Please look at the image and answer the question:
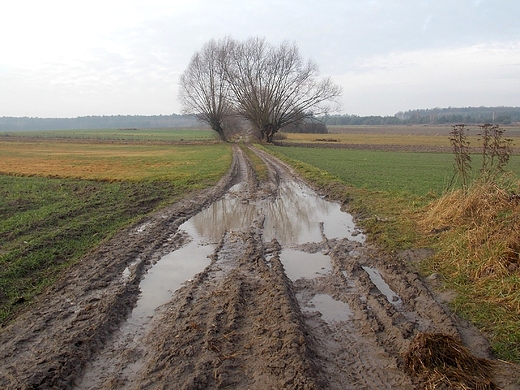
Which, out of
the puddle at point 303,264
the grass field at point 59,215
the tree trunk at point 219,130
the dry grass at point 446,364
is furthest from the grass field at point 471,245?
the tree trunk at point 219,130

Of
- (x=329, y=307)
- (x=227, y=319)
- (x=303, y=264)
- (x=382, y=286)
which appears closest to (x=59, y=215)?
(x=303, y=264)

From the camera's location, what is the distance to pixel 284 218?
12227mm

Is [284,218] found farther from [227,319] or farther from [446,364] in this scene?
[446,364]

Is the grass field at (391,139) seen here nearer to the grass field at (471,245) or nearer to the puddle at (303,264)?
the grass field at (471,245)

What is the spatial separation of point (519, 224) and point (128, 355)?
7.09 metres

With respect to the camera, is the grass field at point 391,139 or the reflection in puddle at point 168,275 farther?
the grass field at point 391,139

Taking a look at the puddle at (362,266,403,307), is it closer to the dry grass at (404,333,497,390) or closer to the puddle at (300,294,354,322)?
the puddle at (300,294,354,322)

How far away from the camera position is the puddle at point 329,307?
581cm

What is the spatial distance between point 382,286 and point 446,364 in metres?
2.74

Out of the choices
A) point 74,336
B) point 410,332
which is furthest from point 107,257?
point 410,332

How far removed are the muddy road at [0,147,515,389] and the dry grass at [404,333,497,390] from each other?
0.17 metres

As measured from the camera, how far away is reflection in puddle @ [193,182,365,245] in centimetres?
1044

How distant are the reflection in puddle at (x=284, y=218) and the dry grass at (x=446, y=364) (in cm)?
530

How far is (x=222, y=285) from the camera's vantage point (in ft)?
22.3
